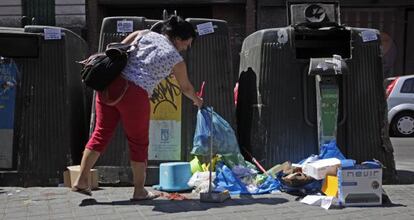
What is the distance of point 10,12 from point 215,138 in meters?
13.0

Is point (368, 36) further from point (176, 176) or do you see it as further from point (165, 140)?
point (176, 176)

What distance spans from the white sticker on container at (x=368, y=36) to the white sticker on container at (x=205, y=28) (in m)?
1.63

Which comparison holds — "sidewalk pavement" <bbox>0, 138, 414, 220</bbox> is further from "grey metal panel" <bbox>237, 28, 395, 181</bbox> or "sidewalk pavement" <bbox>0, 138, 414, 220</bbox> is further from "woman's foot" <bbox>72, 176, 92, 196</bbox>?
"grey metal panel" <bbox>237, 28, 395, 181</bbox>

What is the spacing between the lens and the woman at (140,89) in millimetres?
4887

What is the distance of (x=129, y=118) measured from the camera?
489 cm

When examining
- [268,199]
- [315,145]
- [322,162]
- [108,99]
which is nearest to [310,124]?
[315,145]

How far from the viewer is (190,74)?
6.08 meters

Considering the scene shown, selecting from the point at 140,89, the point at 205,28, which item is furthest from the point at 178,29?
the point at 205,28

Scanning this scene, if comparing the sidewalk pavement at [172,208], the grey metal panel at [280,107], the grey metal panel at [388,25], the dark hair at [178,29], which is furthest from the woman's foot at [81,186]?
the grey metal panel at [388,25]

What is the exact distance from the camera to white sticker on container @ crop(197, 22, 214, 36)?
6.04 meters

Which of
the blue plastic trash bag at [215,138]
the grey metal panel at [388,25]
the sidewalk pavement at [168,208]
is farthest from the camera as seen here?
the grey metal panel at [388,25]

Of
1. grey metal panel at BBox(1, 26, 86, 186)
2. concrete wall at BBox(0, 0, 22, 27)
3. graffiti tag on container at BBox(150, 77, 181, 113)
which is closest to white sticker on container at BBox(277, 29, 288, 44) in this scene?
graffiti tag on container at BBox(150, 77, 181, 113)

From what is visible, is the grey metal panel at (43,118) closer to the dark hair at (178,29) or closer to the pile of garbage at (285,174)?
the pile of garbage at (285,174)

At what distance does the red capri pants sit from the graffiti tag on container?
93 cm
